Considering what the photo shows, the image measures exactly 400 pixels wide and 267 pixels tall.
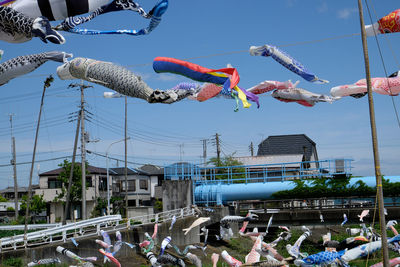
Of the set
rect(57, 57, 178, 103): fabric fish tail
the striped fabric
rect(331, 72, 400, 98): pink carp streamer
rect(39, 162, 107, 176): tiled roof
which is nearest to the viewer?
rect(57, 57, 178, 103): fabric fish tail

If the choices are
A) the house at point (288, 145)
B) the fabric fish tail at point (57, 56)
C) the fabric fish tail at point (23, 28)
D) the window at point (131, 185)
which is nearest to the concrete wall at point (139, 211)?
the window at point (131, 185)

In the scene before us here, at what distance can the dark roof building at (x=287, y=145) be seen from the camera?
52469mm

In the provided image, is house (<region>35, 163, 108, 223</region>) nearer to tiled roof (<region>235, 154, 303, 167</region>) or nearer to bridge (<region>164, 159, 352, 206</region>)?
tiled roof (<region>235, 154, 303, 167</region>)

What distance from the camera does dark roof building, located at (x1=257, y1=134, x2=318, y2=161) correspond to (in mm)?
52469

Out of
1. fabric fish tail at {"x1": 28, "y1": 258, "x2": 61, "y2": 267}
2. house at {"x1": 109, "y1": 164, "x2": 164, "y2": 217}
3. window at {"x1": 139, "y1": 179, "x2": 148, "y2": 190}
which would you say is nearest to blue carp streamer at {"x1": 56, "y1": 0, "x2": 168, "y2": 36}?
fabric fish tail at {"x1": 28, "y1": 258, "x2": 61, "y2": 267}

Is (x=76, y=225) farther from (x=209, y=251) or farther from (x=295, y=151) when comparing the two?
(x=295, y=151)

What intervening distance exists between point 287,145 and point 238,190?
27621mm

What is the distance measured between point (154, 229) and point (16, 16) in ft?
49.2

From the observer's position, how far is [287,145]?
175 ft

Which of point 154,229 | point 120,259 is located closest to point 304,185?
point 154,229

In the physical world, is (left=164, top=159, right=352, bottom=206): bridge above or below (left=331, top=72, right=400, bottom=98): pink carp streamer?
below

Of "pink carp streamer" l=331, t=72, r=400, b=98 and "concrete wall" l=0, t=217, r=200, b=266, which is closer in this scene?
"pink carp streamer" l=331, t=72, r=400, b=98

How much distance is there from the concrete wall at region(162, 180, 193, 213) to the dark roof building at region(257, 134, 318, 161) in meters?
26.9

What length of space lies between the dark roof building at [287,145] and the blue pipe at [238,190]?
2586 centimetres
